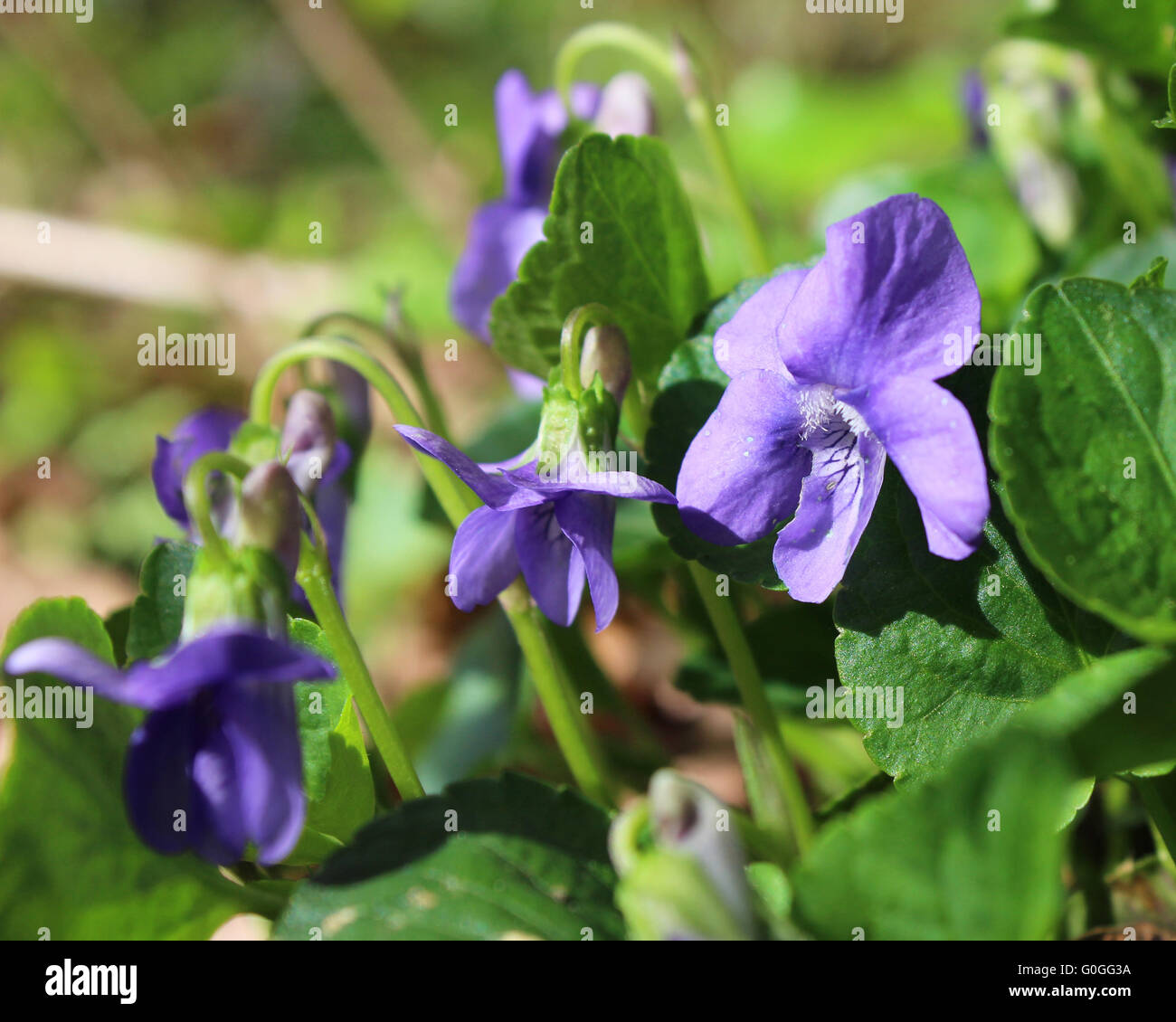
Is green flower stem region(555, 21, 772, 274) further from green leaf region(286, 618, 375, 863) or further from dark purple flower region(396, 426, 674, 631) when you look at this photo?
green leaf region(286, 618, 375, 863)

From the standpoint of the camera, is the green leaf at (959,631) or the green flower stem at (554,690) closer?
the green leaf at (959,631)

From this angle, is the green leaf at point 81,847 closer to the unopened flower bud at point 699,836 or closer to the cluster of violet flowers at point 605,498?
the cluster of violet flowers at point 605,498

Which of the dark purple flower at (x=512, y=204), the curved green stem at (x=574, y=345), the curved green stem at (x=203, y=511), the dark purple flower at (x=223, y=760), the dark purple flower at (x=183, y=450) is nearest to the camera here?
the dark purple flower at (x=223, y=760)

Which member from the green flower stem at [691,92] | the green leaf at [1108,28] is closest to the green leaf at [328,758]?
the green flower stem at [691,92]

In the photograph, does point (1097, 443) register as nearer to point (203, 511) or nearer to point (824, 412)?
point (824, 412)

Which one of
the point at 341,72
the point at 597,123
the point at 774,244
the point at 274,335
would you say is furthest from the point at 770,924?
the point at 341,72
